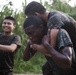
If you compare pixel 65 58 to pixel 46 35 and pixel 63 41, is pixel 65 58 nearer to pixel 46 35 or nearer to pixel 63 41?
pixel 63 41

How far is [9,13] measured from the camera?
460 inches

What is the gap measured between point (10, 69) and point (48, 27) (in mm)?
1799

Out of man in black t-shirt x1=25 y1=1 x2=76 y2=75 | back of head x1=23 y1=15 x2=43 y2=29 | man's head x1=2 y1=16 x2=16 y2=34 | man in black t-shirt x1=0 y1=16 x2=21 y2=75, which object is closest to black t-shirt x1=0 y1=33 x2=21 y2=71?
man in black t-shirt x1=0 y1=16 x2=21 y2=75

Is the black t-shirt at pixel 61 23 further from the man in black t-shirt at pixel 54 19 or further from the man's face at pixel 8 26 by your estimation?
the man's face at pixel 8 26

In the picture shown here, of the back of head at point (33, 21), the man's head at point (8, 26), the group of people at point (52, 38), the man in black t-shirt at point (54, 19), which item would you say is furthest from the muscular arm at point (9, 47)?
the back of head at point (33, 21)

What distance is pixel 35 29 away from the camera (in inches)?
122

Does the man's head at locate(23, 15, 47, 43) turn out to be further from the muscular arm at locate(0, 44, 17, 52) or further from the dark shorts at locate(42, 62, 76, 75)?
the muscular arm at locate(0, 44, 17, 52)

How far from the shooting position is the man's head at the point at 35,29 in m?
3.09

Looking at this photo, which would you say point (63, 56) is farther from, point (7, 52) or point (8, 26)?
point (8, 26)

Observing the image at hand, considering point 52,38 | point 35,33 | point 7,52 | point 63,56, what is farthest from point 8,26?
point 63,56

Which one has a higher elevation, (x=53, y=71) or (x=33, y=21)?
(x=33, y=21)

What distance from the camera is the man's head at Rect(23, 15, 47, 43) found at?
10.1 feet

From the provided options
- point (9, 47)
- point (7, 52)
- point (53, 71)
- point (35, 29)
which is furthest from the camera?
point (7, 52)

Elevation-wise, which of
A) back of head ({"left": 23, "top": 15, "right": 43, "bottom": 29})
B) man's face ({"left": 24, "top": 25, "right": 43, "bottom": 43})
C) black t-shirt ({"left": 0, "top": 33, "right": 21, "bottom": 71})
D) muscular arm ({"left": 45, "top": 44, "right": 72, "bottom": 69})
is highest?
back of head ({"left": 23, "top": 15, "right": 43, "bottom": 29})
